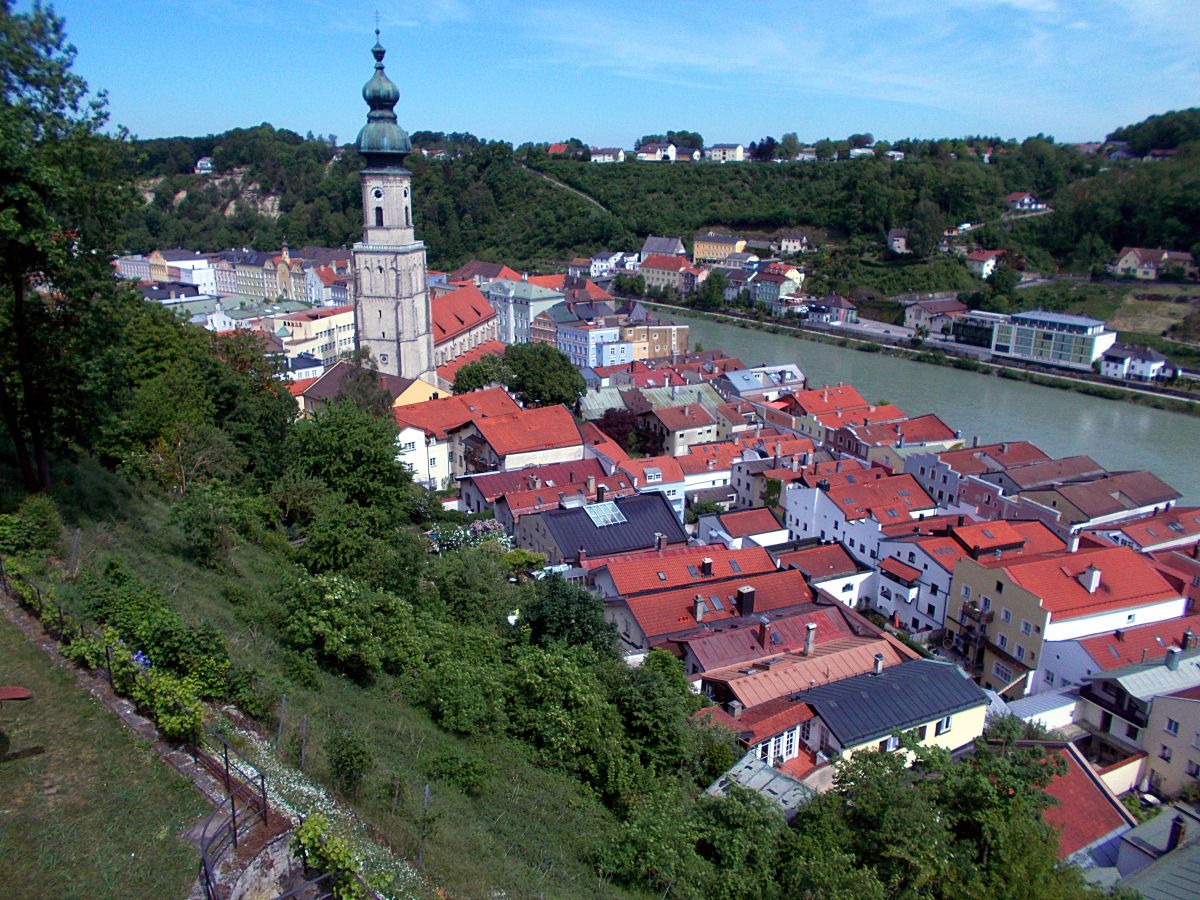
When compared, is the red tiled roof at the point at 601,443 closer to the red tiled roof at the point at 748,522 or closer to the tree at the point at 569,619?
the red tiled roof at the point at 748,522

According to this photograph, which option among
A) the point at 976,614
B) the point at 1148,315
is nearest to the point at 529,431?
the point at 976,614

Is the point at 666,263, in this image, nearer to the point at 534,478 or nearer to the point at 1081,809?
the point at 534,478

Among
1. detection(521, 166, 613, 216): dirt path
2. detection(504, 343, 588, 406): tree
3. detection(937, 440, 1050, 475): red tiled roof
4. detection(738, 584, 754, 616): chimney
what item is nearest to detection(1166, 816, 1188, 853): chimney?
detection(738, 584, 754, 616): chimney

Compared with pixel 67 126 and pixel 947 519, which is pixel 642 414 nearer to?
pixel 947 519

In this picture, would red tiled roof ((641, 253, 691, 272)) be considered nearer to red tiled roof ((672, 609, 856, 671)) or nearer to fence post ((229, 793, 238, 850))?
red tiled roof ((672, 609, 856, 671))

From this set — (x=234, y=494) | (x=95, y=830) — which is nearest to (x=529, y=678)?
(x=95, y=830)

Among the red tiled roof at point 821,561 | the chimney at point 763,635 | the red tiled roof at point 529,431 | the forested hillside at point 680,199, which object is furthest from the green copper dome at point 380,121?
the forested hillside at point 680,199
